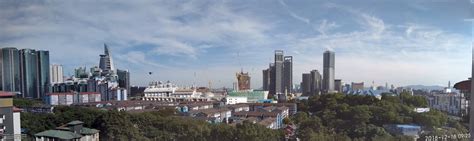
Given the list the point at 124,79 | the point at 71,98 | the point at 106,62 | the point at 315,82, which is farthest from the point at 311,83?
the point at 71,98

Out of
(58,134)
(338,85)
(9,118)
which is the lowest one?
(58,134)

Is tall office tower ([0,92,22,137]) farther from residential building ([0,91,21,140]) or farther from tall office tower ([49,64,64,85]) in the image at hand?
tall office tower ([49,64,64,85])

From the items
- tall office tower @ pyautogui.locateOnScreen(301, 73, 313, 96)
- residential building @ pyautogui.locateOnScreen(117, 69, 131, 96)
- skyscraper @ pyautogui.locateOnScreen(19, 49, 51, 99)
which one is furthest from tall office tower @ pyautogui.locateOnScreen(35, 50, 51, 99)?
tall office tower @ pyautogui.locateOnScreen(301, 73, 313, 96)

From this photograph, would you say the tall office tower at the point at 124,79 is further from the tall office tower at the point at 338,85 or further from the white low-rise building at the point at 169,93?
the tall office tower at the point at 338,85

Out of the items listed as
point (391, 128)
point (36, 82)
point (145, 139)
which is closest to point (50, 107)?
point (36, 82)

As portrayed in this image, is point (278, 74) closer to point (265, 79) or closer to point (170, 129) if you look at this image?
point (265, 79)

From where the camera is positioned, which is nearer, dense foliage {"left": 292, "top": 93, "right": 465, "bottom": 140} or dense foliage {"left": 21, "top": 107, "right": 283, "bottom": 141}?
dense foliage {"left": 21, "top": 107, "right": 283, "bottom": 141}
